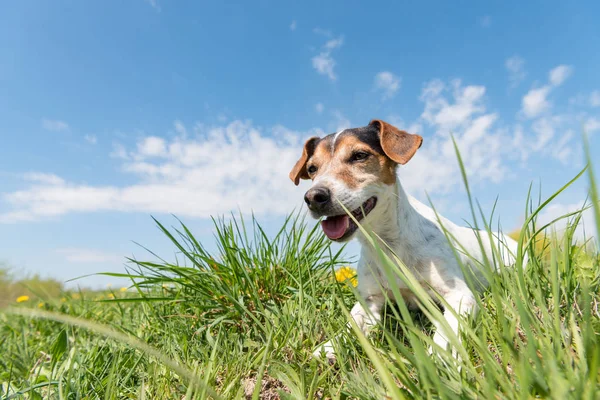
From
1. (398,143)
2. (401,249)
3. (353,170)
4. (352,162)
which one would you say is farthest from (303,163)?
(401,249)

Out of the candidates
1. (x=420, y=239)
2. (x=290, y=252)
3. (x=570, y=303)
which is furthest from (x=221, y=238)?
(x=570, y=303)

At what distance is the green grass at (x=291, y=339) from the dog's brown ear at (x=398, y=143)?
0.93m

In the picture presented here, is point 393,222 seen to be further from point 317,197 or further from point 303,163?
point 303,163

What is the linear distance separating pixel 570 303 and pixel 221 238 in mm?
2215

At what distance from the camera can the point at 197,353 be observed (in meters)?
2.27

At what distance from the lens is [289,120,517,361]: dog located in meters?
2.77

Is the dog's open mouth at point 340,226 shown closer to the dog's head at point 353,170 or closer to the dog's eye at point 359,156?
the dog's head at point 353,170

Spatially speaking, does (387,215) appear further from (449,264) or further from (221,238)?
(221,238)

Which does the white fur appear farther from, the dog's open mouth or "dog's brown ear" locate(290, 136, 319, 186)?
"dog's brown ear" locate(290, 136, 319, 186)

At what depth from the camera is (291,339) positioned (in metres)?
2.19

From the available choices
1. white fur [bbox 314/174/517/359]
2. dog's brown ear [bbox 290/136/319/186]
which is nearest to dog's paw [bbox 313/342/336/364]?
white fur [bbox 314/174/517/359]

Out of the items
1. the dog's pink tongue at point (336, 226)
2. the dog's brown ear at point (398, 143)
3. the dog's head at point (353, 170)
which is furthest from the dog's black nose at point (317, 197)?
the dog's brown ear at point (398, 143)

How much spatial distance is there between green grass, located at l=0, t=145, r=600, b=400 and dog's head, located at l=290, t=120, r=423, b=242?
45 cm

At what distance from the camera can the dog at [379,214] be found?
9.09ft
